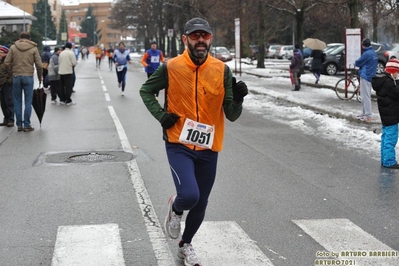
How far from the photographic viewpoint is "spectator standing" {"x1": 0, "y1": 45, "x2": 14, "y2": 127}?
13.7m

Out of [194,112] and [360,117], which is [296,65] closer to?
[360,117]

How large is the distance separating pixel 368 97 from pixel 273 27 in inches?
2050

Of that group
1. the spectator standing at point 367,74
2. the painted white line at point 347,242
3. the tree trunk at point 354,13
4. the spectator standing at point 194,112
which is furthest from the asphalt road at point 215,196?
the tree trunk at point 354,13

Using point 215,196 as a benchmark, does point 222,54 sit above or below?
above

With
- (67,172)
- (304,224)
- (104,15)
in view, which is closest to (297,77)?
(67,172)

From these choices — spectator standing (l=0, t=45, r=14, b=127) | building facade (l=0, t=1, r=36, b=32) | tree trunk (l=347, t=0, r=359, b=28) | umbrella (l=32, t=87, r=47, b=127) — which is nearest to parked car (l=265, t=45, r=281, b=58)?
building facade (l=0, t=1, r=36, b=32)

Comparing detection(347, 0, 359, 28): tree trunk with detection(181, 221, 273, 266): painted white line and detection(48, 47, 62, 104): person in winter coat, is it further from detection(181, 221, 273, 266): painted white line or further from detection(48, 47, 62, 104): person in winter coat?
detection(181, 221, 273, 266): painted white line

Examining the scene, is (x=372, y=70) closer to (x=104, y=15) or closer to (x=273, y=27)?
(x=273, y=27)

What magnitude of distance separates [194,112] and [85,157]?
5631 mm

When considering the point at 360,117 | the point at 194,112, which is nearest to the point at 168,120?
the point at 194,112

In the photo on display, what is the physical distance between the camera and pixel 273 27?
66.1 m

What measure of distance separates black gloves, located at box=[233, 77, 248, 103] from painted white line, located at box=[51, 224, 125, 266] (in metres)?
1.57

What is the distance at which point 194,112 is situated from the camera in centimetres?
503

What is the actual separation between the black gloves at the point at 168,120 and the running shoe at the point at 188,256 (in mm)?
967
